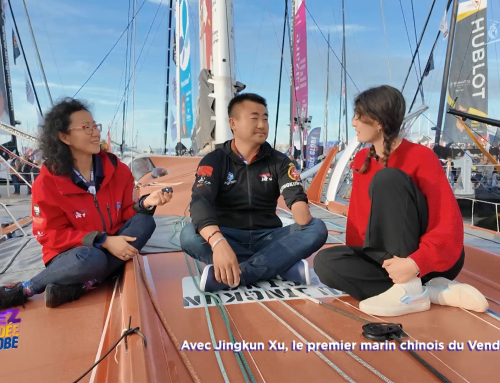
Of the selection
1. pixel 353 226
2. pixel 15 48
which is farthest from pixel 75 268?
pixel 15 48

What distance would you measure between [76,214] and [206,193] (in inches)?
26.8

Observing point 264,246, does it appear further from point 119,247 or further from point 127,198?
point 127,198

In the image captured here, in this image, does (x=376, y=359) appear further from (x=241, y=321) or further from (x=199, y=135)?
(x=199, y=135)

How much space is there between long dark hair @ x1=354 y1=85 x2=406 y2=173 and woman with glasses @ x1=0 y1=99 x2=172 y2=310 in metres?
1.11

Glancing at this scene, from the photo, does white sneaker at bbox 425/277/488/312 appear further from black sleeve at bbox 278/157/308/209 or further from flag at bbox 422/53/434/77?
flag at bbox 422/53/434/77

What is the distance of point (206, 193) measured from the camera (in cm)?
186

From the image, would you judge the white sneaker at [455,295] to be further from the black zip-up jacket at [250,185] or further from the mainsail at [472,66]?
the mainsail at [472,66]

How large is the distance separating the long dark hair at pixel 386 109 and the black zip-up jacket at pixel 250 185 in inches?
21.7

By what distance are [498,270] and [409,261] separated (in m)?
0.96

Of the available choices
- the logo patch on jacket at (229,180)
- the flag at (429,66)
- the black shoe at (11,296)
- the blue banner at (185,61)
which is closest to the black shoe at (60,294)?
the black shoe at (11,296)

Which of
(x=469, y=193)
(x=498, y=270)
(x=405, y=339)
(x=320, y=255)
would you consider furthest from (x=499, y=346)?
(x=469, y=193)

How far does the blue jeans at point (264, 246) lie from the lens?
180 cm

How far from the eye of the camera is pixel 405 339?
127 cm

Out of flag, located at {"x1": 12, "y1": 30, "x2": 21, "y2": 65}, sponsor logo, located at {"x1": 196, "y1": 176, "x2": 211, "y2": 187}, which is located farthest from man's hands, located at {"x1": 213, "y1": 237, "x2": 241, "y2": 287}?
flag, located at {"x1": 12, "y1": 30, "x2": 21, "y2": 65}
